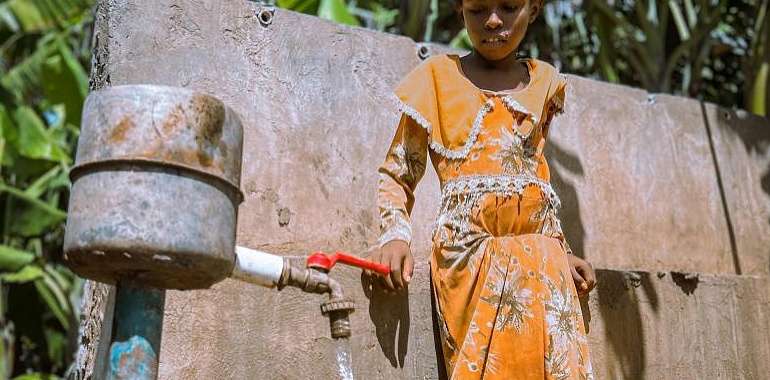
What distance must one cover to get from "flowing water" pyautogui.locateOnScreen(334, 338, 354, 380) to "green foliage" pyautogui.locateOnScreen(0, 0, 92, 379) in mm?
4444

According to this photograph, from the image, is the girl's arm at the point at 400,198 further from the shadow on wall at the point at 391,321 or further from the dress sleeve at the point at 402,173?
the shadow on wall at the point at 391,321

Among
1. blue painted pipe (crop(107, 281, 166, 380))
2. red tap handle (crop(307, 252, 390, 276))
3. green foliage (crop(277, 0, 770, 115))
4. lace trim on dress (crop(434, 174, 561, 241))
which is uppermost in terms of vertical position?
green foliage (crop(277, 0, 770, 115))

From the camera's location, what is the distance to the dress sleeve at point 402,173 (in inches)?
94.4

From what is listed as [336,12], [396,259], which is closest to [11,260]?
[336,12]

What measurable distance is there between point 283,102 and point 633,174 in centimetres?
157

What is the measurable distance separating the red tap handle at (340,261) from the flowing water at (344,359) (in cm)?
17

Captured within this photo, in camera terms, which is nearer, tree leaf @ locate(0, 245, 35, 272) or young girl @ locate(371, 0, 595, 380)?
young girl @ locate(371, 0, 595, 380)

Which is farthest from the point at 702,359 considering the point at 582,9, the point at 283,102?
the point at 582,9

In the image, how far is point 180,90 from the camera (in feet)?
5.56

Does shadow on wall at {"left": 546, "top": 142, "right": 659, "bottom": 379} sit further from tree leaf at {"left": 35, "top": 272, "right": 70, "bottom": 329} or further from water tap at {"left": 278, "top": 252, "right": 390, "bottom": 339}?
tree leaf at {"left": 35, "top": 272, "right": 70, "bottom": 329}

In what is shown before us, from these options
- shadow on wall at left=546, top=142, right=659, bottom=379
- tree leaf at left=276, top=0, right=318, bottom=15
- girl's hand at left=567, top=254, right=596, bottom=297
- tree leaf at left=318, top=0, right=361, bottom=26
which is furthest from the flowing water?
tree leaf at left=276, top=0, right=318, bottom=15

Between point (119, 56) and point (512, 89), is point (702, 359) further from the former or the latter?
point (119, 56)

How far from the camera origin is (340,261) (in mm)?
2191

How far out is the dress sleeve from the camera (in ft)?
7.87
